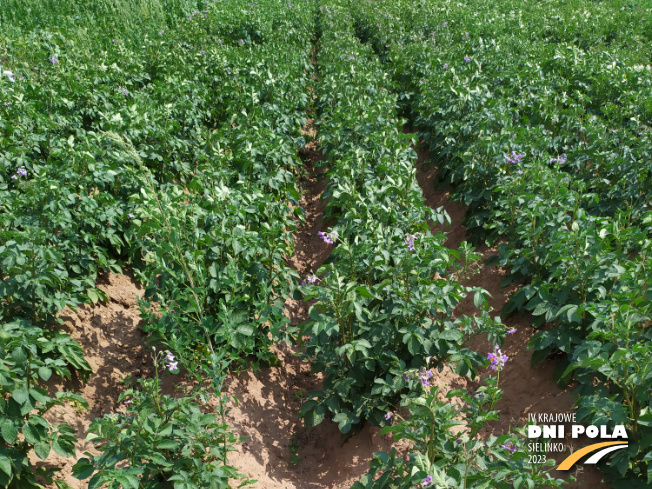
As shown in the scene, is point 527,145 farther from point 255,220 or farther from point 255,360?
point 255,360

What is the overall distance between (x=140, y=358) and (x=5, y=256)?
4.20 ft

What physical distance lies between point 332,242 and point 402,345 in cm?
108

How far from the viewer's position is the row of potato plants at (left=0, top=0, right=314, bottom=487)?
262cm

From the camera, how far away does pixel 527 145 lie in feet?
17.8

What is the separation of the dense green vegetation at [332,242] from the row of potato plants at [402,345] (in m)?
0.02

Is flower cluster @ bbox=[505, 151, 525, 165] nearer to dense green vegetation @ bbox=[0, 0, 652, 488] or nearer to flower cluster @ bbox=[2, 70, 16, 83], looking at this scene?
dense green vegetation @ bbox=[0, 0, 652, 488]

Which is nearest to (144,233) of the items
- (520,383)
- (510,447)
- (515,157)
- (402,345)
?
(402,345)

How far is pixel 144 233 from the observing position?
11.9 ft

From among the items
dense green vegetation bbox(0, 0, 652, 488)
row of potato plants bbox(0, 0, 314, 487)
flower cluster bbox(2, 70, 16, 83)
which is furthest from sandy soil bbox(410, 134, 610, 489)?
flower cluster bbox(2, 70, 16, 83)

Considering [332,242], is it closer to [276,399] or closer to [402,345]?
[402,345]

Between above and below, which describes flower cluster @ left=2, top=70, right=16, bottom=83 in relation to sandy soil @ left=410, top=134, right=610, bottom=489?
above

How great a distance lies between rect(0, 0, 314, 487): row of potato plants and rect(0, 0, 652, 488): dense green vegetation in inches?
1.0

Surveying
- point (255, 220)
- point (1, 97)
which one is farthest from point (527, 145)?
point (1, 97)

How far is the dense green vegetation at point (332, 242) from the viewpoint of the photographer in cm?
262
